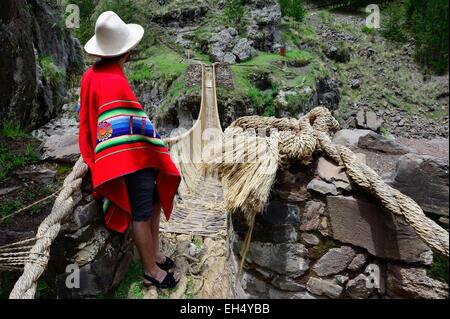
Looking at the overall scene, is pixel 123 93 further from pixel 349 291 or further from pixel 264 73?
pixel 264 73

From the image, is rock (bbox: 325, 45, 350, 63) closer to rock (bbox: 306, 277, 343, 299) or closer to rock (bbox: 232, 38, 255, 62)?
rock (bbox: 232, 38, 255, 62)

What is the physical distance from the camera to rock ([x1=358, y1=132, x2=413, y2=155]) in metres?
1.52

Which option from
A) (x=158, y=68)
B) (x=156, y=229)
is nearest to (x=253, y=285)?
(x=156, y=229)

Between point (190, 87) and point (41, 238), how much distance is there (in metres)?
13.9

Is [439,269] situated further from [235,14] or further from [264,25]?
[235,14]

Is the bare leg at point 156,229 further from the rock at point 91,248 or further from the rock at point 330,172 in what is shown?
the rock at point 330,172

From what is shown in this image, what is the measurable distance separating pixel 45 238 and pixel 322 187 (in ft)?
3.20

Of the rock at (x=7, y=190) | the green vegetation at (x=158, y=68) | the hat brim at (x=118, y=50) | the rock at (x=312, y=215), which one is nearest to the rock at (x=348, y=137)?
the rock at (x=312, y=215)

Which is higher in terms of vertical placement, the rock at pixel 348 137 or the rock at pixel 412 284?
the rock at pixel 348 137

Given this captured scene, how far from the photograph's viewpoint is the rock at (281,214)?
1.27 metres

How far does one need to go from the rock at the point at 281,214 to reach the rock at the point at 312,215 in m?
0.03

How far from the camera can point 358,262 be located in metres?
1.17

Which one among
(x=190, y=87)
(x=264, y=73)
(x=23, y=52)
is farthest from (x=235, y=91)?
(x=23, y=52)

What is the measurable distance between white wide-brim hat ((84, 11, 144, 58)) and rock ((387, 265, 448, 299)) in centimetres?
120
